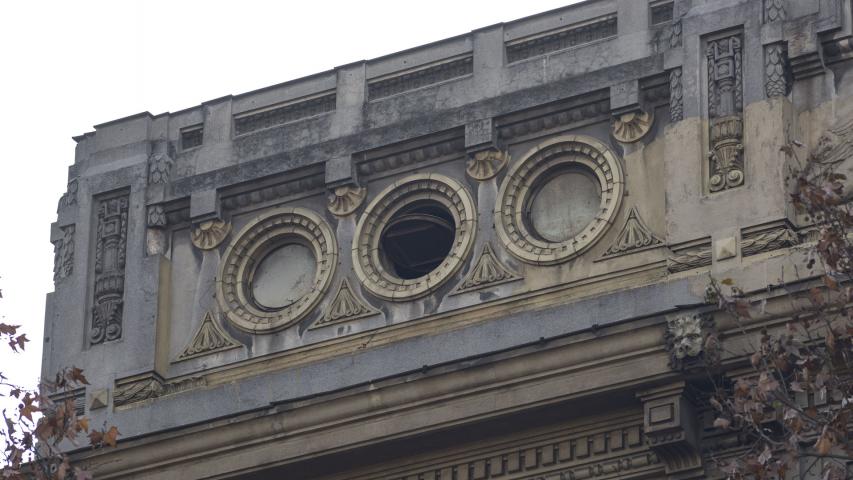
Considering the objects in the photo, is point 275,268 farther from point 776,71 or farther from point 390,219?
point 776,71

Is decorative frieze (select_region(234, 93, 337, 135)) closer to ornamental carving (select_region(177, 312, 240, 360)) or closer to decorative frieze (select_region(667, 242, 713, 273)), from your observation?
ornamental carving (select_region(177, 312, 240, 360))

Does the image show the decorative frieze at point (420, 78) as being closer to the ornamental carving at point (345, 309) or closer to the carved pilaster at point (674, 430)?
the ornamental carving at point (345, 309)

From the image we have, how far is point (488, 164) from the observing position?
37656 millimetres

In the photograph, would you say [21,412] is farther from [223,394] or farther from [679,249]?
[679,249]

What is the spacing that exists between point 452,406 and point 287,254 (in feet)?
15.2

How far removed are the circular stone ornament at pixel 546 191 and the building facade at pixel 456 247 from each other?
0.03 m

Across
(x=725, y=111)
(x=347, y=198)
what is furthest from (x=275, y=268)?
(x=725, y=111)

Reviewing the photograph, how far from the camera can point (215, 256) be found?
3934 cm

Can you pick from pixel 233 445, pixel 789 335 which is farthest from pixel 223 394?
pixel 789 335

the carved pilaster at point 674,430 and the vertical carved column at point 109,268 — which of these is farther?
the vertical carved column at point 109,268

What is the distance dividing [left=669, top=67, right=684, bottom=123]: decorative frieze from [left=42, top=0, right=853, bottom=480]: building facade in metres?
0.04

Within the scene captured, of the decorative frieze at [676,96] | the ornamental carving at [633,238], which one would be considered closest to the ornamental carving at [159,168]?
the ornamental carving at [633,238]

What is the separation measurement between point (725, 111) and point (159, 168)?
870 centimetres

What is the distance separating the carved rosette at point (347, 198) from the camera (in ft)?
126
